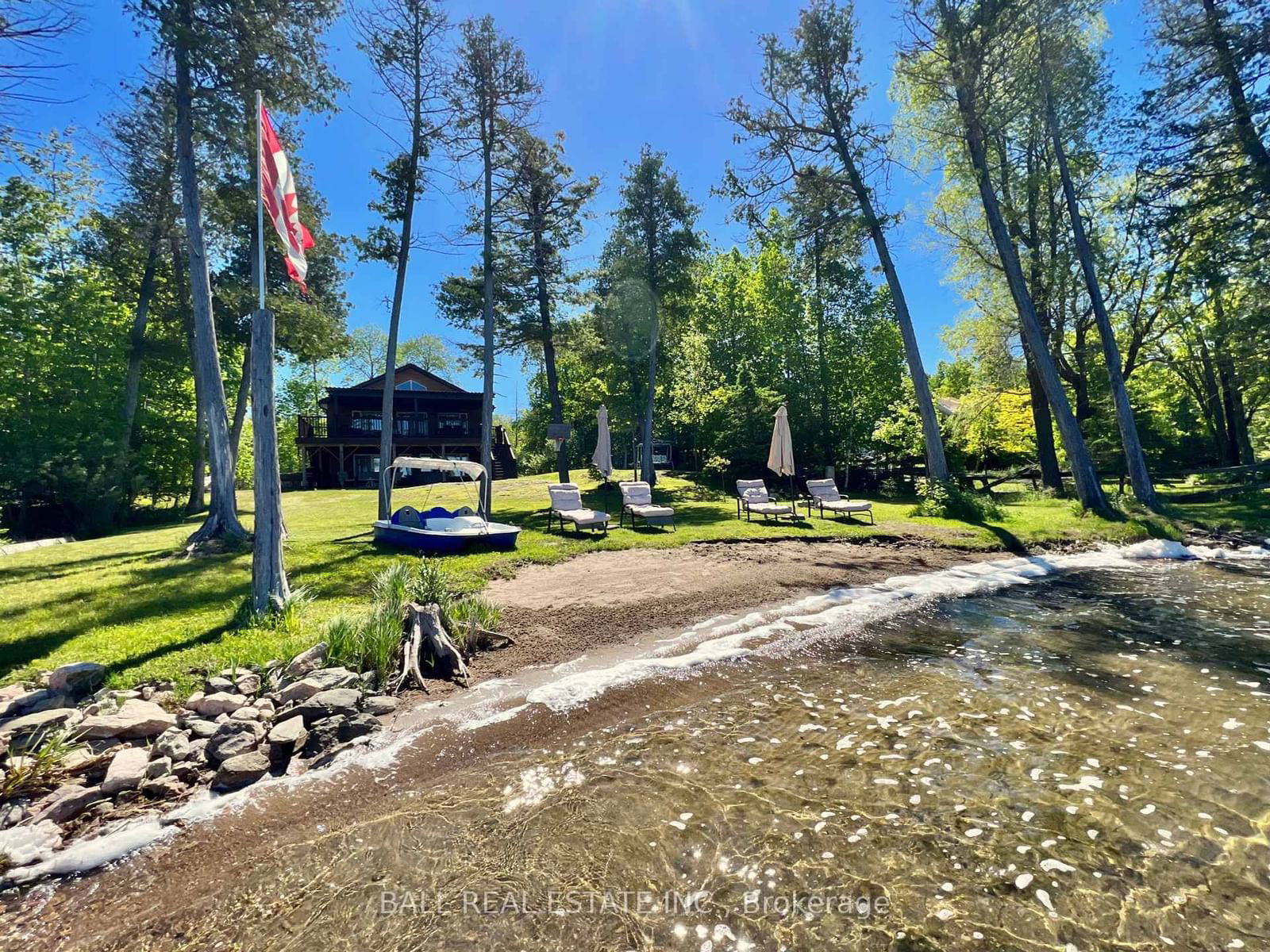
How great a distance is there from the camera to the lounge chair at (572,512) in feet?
42.2

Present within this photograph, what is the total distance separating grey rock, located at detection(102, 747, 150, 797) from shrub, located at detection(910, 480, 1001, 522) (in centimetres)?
1645

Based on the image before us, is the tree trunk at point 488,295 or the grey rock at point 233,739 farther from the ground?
the tree trunk at point 488,295

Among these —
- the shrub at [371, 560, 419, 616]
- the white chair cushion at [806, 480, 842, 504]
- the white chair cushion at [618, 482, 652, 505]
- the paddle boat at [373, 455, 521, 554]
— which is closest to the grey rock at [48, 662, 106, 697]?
the shrub at [371, 560, 419, 616]

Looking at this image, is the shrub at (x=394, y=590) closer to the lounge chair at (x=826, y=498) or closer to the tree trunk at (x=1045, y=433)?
the lounge chair at (x=826, y=498)

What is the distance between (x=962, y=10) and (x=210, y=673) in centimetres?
2198

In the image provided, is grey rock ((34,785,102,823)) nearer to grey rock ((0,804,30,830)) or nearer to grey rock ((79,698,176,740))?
grey rock ((0,804,30,830))

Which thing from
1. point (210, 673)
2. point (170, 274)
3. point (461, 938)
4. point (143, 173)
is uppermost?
point (143, 173)

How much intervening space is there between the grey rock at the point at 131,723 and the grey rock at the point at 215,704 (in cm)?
17

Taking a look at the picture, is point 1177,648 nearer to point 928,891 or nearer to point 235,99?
point 928,891

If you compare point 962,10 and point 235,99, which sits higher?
point 962,10

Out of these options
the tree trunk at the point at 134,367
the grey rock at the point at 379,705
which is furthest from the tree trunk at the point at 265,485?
the tree trunk at the point at 134,367

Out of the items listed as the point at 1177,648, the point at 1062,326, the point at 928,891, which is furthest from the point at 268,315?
the point at 1062,326

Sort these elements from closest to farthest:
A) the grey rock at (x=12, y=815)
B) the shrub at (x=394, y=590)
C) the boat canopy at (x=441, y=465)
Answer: the grey rock at (x=12, y=815), the shrub at (x=394, y=590), the boat canopy at (x=441, y=465)

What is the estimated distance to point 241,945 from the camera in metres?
2.44
